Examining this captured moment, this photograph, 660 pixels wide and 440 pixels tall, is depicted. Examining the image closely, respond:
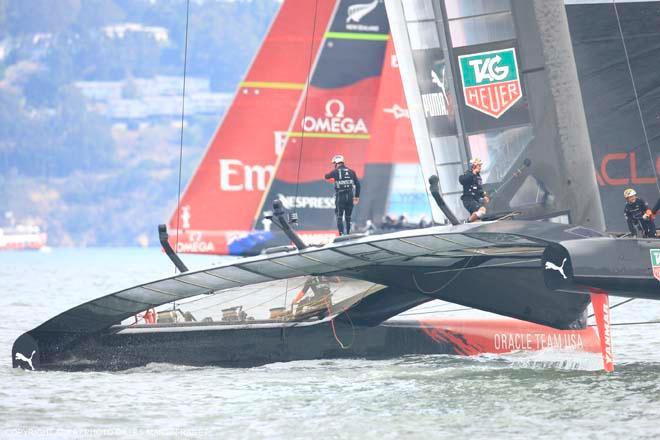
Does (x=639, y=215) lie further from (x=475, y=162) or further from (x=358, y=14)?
(x=358, y=14)

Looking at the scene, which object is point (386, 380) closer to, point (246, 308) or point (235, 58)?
point (246, 308)

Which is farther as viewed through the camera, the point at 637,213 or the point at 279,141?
the point at 279,141

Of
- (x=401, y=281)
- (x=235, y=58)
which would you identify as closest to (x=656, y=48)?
(x=401, y=281)

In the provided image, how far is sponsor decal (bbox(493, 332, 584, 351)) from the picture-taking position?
11.0 m

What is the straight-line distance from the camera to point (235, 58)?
493 feet

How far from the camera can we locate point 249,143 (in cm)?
2356

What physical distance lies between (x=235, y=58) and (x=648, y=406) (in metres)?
144

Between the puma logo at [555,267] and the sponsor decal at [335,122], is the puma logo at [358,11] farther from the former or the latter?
the puma logo at [555,267]

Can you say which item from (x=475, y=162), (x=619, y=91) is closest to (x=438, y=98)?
(x=475, y=162)

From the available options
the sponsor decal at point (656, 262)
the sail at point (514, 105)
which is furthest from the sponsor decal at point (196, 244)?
the sponsor decal at point (656, 262)

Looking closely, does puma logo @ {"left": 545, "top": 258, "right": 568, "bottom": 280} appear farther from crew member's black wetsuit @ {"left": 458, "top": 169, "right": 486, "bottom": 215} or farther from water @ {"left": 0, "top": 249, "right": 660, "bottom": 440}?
crew member's black wetsuit @ {"left": 458, "top": 169, "right": 486, "bottom": 215}

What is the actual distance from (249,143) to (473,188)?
1371 centimetres

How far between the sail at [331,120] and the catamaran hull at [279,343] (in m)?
11.6

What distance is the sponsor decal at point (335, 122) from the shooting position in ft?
75.3
